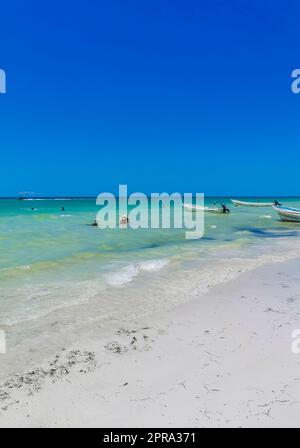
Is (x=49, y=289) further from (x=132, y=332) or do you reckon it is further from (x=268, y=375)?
(x=268, y=375)

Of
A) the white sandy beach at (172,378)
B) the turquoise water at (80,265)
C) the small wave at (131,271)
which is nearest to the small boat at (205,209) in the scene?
the turquoise water at (80,265)

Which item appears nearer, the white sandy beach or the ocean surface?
the white sandy beach

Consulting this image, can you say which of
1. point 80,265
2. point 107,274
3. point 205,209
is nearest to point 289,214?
point 205,209

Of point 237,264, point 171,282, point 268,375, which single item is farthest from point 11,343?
point 237,264

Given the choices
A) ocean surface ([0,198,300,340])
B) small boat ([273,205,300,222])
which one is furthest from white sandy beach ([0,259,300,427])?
small boat ([273,205,300,222])

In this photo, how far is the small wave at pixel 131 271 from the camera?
30.4ft

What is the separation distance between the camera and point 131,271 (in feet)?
34.9

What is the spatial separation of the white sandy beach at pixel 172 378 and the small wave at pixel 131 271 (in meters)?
3.17

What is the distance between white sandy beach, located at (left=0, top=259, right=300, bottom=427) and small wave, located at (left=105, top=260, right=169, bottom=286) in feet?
10.4

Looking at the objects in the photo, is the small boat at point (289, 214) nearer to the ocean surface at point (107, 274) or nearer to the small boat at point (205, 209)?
the small boat at point (205, 209)

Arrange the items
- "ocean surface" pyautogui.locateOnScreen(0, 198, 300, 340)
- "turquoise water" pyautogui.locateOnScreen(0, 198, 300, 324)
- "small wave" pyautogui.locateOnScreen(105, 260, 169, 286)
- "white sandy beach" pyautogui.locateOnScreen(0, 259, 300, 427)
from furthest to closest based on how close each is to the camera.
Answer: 1. "small wave" pyautogui.locateOnScreen(105, 260, 169, 286)
2. "turquoise water" pyautogui.locateOnScreen(0, 198, 300, 324)
3. "ocean surface" pyautogui.locateOnScreen(0, 198, 300, 340)
4. "white sandy beach" pyautogui.locateOnScreen(0, 259, 300, 427)

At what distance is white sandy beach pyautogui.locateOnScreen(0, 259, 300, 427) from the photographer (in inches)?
129

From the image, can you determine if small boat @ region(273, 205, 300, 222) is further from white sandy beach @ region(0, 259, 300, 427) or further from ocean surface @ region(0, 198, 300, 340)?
white sandy beach @ region(0, 259, 300, 427)
